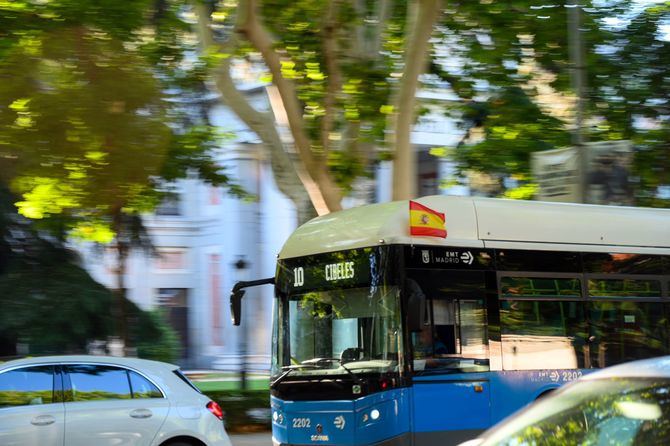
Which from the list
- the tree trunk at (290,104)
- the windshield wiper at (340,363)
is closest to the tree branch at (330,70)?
the tree trunk at (290,104)

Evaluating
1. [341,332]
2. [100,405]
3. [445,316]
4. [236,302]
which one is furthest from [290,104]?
[100,405]

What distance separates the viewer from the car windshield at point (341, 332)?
9.21 metres

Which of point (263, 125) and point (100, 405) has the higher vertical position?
point (263, 125)

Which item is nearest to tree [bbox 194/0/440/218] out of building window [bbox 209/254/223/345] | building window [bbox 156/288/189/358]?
building window [bbox 209/254/223/345]

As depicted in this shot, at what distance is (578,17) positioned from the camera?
1596 centimetres

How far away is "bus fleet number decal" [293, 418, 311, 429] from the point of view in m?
9.71

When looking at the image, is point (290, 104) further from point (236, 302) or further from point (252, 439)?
point (252, 439)

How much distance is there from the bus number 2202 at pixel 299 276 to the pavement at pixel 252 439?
17.2ft

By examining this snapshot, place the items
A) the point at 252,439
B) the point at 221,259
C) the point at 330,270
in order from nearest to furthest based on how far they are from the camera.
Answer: the point at 330,270, the point at 252,439, the point at 221,259

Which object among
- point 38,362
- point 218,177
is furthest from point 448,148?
point 38,362

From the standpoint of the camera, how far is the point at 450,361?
9.38 m

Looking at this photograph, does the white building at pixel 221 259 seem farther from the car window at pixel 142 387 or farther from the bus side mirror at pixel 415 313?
the bus side mirror at pixel 415 313

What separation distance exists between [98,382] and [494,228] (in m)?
4.28

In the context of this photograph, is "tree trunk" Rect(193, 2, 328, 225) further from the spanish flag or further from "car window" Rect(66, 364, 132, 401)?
"car window" Rect(66, 364, 132, 401)
